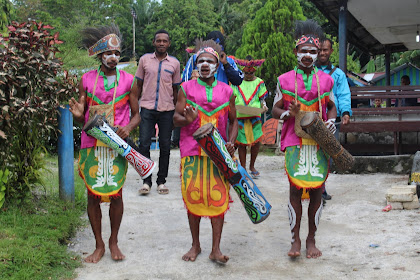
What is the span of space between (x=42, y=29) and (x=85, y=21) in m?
36.7

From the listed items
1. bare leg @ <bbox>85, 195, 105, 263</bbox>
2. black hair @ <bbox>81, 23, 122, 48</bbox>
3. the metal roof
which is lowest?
bare leg @ <bbox>85, 195, 105, 263</bbox>

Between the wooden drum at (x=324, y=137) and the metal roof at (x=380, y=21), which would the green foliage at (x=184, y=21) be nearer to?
the metal roof at (x=380, y=21)

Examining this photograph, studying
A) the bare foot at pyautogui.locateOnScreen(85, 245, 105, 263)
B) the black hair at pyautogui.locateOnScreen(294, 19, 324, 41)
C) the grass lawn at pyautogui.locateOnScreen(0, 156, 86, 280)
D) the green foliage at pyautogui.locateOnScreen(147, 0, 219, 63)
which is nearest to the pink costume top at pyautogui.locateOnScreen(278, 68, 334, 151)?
the black hair at pyautogui.locateOnScreen(294, 19, 324, 41)

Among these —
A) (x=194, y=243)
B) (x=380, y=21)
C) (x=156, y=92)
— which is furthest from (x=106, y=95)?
(x=380, y=21)

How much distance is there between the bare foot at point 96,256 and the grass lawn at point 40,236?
9cm

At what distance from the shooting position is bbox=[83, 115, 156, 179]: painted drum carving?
4461 mm

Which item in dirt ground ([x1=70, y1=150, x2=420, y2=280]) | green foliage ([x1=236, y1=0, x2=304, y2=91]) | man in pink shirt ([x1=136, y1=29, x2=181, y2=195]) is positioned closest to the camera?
dirt ground ([x1=70, y1=150, x2=420, y2=280])

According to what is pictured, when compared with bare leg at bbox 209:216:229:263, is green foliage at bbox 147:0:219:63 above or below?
above

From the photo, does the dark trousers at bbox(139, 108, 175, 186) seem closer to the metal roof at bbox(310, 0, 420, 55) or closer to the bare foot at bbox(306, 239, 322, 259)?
the bare foot at bbox(306, 239, 322, 259)

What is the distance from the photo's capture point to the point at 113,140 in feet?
14.8

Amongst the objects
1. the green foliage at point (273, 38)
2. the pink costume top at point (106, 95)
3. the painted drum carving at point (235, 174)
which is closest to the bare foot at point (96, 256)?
the pink costume top at point (106, 95)

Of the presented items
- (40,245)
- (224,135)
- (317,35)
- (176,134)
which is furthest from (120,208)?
(176,134)

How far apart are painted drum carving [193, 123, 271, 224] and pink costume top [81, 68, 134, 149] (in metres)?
0.79

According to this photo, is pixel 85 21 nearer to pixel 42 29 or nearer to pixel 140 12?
pixel 140 12
